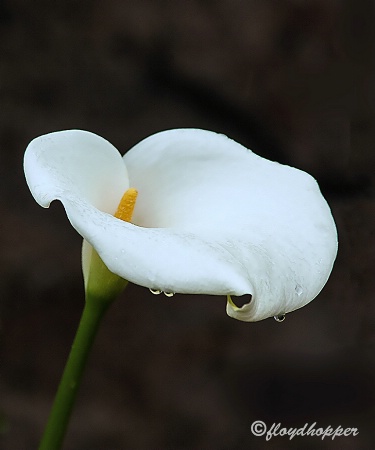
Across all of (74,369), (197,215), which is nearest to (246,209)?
(197,215)

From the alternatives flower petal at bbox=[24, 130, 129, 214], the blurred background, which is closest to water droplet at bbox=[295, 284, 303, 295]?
flower petal at bbox=[24, 130, 129, 214]

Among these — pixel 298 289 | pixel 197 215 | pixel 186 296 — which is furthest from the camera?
pixel 186 296

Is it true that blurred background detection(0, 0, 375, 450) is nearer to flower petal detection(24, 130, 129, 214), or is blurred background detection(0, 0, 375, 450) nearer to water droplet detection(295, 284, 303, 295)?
flower petal detection(24, 130, 129, 214)

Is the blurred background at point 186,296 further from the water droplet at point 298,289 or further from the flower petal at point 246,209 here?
the water droplet at point 298,289

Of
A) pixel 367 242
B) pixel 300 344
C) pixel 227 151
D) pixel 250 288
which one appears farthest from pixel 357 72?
pixel 250 288

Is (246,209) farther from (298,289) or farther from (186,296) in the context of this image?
(186,296)

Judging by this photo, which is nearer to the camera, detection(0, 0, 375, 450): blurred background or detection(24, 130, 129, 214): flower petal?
detection(24, 130, 129, 214): flower petal

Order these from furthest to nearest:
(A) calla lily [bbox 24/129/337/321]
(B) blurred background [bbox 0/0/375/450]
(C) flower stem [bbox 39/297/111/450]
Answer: (B) blurred background [bbox 0/0/375/450] → (C) flower stem [bbox 39/297/111/450] → (A) calla lily [bbox 24/129/337/321]
